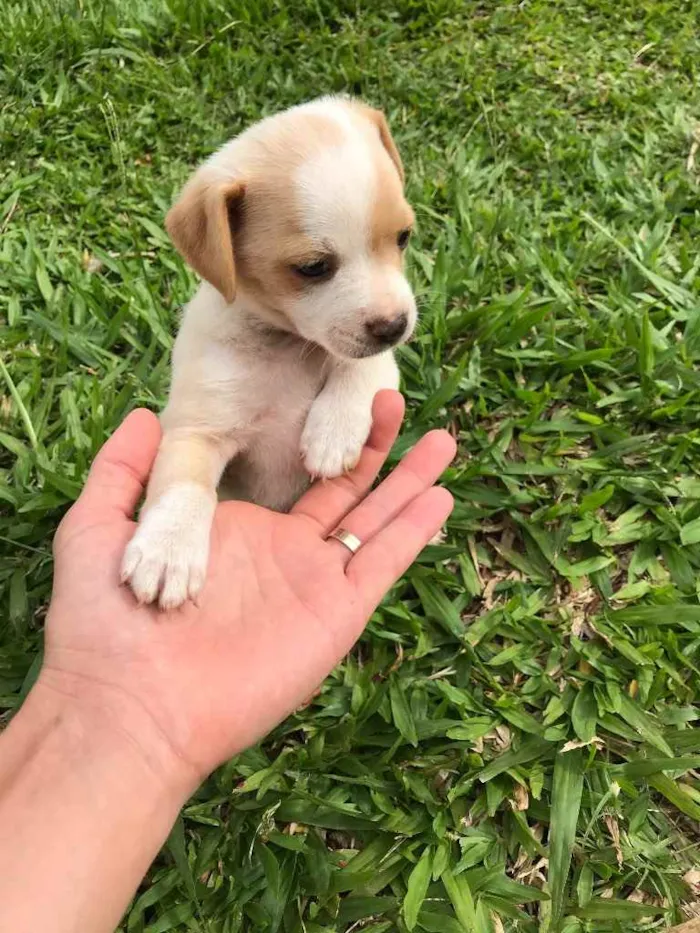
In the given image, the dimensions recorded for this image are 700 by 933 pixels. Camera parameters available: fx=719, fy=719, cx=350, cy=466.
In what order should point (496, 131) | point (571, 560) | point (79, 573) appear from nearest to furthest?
1. point (79, 573)
2. point (571, 560)
3. point (496, 131)

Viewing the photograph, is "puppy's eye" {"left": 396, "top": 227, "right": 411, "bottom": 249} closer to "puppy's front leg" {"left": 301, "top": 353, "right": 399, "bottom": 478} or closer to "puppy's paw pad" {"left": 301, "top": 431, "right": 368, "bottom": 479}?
"puppy's front leg" {"left": 301, "top": 353, "right": 399, "bottom": 478}

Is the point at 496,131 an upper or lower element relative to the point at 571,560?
upper

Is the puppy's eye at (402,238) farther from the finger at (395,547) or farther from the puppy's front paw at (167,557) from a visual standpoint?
the puppy's front paw at (167,557)

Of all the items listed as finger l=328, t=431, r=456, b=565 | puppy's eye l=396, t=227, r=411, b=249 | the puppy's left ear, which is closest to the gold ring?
finger l=328, t=431, r=456, b=565

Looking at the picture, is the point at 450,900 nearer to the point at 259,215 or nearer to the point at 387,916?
the point at 387,916

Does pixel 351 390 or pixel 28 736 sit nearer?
pixel 28 736

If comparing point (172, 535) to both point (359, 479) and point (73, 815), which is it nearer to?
point (73, 815)

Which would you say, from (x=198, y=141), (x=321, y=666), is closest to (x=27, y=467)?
(x=321, y=666)
